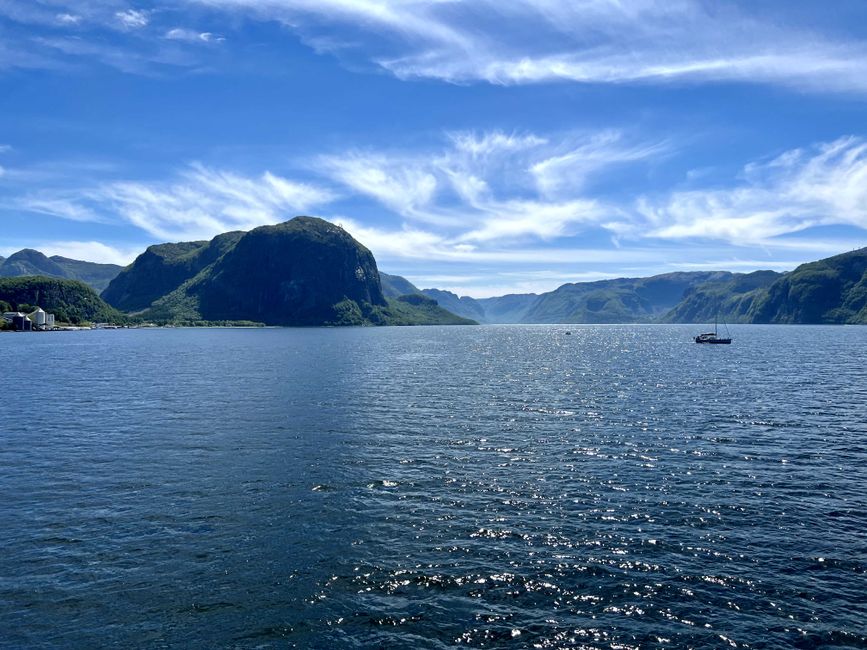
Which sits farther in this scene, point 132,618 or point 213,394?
point 213,394

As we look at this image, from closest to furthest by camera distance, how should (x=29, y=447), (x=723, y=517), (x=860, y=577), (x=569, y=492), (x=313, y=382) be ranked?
(x=860, y=577)
(x=723, y=517)
(x=569, y=492)
(x=29, y=447)
(x=313, y=382)

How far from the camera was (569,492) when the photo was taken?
41.6 meters

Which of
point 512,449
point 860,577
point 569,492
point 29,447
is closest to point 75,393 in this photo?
point 29,447

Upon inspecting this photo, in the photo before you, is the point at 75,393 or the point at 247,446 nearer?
the point at 247,446

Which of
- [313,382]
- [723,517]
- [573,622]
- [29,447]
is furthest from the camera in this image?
[313,382]

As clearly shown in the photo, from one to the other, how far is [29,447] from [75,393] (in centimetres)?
4168

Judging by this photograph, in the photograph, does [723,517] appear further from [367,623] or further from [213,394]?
[213,394]

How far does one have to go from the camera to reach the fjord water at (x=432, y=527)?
2444cm

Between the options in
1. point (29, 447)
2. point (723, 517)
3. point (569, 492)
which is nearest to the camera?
point (723, 517)

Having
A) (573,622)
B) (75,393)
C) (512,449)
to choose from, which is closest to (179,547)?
(573,622)

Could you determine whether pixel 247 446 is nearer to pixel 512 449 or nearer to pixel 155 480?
pixel 155 480

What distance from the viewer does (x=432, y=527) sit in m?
34.8

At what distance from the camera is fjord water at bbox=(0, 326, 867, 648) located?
962 inches

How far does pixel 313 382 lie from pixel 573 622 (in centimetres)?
9030
